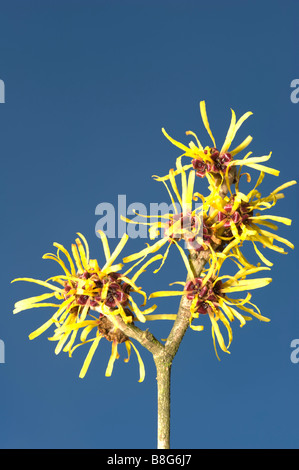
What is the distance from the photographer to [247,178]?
1746mm

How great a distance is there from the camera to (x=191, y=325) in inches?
64.3

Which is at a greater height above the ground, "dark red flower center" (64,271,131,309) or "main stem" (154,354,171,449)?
Answer: "dark red flower center" (64,271,131,309)

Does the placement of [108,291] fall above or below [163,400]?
above

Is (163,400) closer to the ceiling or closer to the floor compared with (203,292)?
closer to the floor

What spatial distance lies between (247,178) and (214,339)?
1.53 feet

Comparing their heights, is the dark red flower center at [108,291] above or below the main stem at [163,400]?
above

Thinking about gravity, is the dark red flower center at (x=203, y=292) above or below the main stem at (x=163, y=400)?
above

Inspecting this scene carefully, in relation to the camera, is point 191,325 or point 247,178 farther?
point 247,178

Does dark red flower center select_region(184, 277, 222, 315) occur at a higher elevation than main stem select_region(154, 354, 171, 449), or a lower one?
higher

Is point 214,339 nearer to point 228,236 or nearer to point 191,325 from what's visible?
point 191,325
